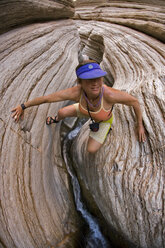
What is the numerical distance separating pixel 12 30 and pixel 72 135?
2.91 metres

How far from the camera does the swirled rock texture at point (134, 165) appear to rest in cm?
211

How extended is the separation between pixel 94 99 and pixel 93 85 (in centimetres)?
30

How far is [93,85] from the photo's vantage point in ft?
6.53

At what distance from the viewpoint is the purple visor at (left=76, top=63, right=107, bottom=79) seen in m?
1.87

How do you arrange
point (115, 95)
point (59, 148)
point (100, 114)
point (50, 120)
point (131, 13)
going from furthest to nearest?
point (131, 13) < point (59, 148) < point (50, 120) < point (100, 114) < point (115, 95)

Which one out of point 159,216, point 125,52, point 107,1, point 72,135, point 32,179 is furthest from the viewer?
point 107,1

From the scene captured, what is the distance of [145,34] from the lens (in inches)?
175

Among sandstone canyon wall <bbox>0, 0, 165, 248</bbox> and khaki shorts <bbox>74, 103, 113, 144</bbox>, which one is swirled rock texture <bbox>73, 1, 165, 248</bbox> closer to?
sandstone canyon wall <bbox>0, 0, 165, 248</bbox>

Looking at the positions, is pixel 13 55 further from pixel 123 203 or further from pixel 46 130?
pixel 123 203

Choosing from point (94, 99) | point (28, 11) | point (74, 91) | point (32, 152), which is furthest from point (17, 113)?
point (28, 11)

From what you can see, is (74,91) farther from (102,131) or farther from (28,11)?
(28,11)

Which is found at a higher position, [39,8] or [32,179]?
[39,8]

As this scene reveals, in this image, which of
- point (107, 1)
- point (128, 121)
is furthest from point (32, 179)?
point (107, 1)

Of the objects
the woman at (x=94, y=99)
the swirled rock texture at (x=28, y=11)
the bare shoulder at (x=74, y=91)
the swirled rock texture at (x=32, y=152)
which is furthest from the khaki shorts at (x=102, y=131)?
the swirled rock texture at (x=28, y=11)
